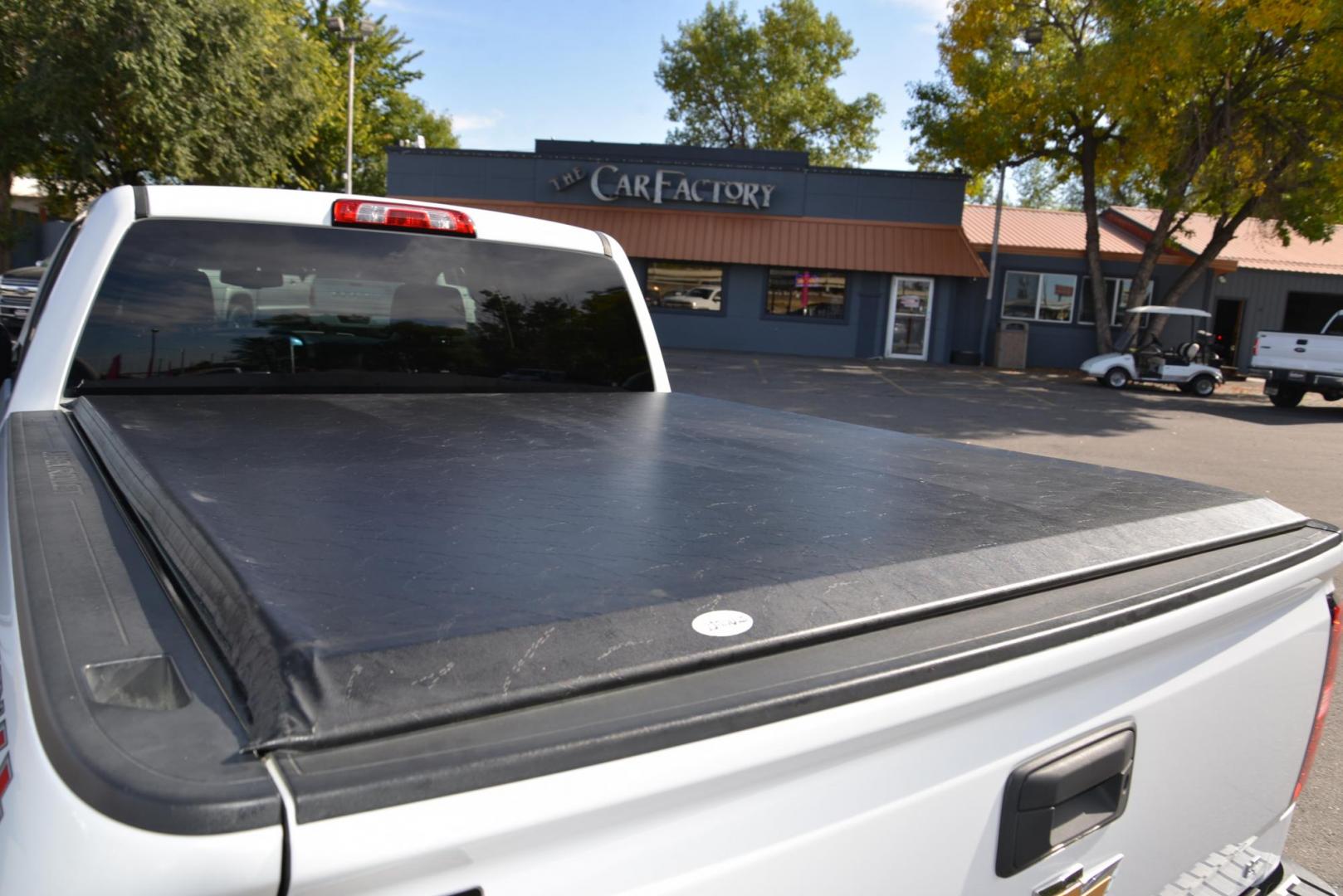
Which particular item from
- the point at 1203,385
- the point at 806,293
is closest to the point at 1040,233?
the point at 806,293

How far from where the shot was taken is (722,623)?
133cm

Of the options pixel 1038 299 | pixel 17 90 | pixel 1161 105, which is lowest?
pixel 1038 299

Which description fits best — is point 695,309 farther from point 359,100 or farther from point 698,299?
point 359,100

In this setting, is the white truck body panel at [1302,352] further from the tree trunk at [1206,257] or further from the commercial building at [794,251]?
the commercial building at [794,251]

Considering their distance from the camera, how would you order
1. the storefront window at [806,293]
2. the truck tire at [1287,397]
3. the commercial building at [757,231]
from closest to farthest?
1. the truck tire at [1287,397]
2. the commercial building at [757,231]
3. the storefront window at [806,293]

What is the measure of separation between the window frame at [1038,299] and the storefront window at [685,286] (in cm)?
880

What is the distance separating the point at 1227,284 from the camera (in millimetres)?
33094

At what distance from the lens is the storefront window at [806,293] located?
→ 92.5ft

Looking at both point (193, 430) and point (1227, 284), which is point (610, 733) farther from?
point (1227, 284)

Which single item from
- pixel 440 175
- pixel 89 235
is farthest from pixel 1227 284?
pixel 89 235

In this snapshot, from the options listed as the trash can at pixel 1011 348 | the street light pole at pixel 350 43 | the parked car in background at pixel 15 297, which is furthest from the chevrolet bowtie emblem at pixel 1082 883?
the trash can at pixel 1011 348

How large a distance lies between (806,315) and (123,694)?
28.1 meters

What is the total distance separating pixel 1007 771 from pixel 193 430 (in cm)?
216

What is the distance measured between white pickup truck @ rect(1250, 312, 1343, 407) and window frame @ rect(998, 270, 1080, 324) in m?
8.08
